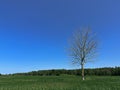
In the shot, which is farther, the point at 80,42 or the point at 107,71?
the point at 107,71

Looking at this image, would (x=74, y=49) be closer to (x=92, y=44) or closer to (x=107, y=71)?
(x=92, y=44)

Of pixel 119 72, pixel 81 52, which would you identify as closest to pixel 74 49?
pixel 81 52

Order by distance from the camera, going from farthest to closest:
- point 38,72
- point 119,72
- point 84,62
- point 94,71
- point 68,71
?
1. point 38,72
2. point 68,71
3. point 94,71
4. point 119,72
5. point 84,62

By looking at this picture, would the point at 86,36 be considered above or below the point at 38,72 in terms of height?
above

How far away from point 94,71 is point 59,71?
2095cm

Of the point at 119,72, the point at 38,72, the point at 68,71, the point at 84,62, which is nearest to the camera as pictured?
the point at 84,62

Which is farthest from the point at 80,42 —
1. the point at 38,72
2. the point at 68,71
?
the point at 38,72

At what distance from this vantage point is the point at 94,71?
107 m

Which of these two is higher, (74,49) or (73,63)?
(74,49)

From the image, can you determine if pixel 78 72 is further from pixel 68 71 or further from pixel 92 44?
pixel 92 44

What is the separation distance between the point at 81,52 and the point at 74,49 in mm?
1658

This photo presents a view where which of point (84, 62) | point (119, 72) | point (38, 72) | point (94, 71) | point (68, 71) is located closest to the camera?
point (84, 62)

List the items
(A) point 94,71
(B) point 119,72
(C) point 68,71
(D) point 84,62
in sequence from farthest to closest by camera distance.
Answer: (C) point 68,71 → (A) point 94,71 → (B) point 119,72 → (D) point 84,62

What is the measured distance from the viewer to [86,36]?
46.8 metres
